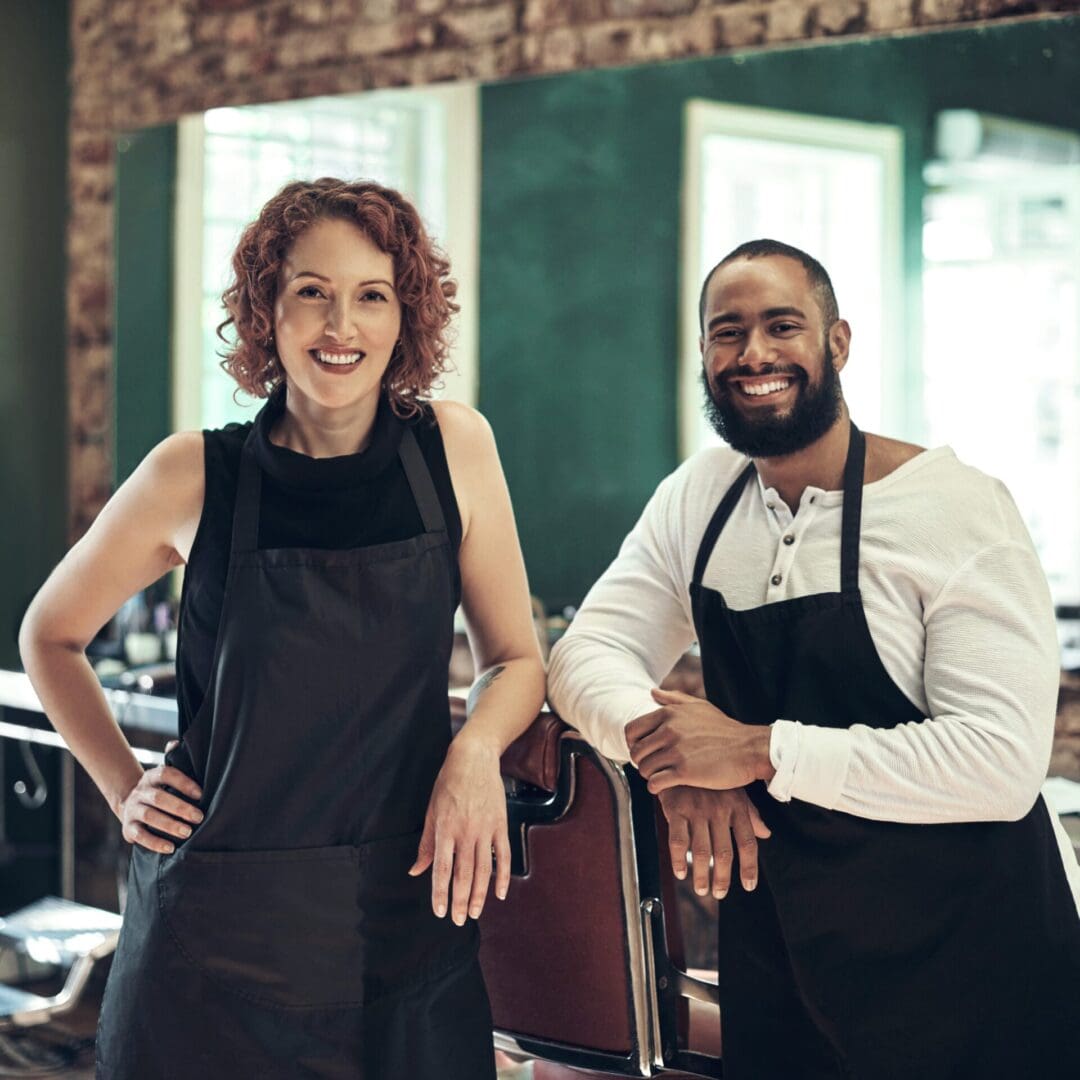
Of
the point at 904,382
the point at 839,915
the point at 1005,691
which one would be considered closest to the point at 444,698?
the point at 839,915

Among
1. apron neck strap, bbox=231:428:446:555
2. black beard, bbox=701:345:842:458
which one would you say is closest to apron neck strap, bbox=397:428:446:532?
apron neck strap, bbox=231:428:446:555

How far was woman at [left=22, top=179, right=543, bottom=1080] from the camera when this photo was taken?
156 cm

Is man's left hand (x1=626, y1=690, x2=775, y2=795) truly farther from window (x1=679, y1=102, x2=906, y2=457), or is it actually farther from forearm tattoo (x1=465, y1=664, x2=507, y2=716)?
window (x1=679, y1=102, x2=906, y2=457)

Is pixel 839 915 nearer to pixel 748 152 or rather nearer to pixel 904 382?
pixel 904 382

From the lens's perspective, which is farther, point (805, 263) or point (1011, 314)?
point (1011, 314)

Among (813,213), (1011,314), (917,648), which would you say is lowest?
(917,648)

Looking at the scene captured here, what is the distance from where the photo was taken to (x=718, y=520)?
5.89ft

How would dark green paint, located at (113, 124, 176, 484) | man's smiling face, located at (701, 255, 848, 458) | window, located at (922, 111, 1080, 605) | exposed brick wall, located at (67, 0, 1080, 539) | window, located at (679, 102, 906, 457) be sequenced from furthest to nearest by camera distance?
dark green paint, located at (113, 124, 176, 484), exposed brick wall, located at (67, 0, 1080, 539), window, located at (679, 102, 906, 457), window, located at (922, 111, 1080, 605), man's smiling face, located at (701, 255, 848, 458)

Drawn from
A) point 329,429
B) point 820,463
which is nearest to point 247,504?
point 329,429

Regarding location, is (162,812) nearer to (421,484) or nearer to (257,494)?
(257,494)

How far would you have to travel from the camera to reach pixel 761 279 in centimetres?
172

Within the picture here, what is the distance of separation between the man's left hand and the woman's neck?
19.5 inches

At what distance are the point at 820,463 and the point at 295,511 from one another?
2.16 ft

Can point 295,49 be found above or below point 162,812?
above
